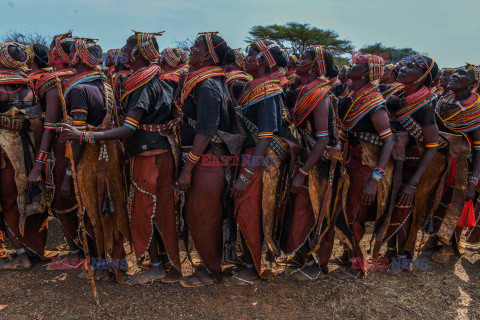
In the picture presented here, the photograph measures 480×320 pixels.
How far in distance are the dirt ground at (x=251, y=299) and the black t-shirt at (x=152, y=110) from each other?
4.87ft

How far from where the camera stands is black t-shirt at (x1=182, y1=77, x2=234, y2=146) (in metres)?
3.13

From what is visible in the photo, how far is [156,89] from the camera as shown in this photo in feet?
11.1

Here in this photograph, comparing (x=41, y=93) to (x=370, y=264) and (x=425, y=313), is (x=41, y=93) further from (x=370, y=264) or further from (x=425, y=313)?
(x=425, y=313)

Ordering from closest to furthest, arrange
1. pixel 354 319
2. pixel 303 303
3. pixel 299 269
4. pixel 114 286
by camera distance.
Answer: pixel 354 319 → pixel 303 303 → pixel 114 286 → pixel 299 269

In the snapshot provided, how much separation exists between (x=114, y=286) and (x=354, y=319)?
2423 millimetres

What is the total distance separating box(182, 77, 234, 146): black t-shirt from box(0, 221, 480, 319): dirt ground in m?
1.68

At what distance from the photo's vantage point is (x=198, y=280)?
3.65 metres

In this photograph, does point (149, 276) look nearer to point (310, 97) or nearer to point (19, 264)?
point (19, 264)

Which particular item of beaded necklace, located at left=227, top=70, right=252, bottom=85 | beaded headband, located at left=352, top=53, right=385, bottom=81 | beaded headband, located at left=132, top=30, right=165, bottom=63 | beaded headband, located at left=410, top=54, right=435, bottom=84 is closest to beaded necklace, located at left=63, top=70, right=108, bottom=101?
beaded headband, located at left=132, top=30, right=165, bottom=63

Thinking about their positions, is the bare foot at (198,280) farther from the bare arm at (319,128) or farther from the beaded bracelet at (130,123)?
the beaded bracelet at (130,123)

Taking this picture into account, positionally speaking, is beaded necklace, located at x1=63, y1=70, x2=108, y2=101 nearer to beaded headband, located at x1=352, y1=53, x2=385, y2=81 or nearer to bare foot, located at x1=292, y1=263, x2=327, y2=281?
beaded headband, located at x1=352, y1=53, x2=385, y2=81

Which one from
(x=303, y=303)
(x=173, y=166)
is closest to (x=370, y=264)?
(x=303, y=303)

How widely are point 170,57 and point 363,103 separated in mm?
4134

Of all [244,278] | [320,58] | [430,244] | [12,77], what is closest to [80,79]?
[12,77]
